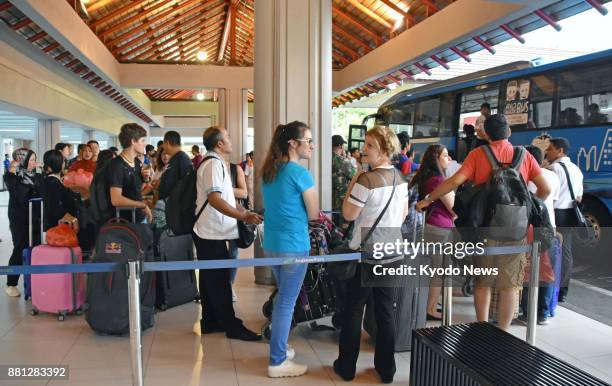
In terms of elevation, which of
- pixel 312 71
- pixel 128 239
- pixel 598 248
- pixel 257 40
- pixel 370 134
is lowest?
pixel 598 248

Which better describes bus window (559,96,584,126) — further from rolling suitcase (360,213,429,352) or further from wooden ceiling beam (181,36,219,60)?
wooden ceiling beam (181,36,219,60)

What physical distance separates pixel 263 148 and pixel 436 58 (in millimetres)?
6712

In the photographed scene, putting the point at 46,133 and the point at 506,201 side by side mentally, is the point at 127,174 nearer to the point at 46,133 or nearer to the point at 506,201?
the point at 506,201

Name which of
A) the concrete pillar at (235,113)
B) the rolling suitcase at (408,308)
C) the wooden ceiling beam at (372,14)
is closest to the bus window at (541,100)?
the wooden ceiling beam at (372,14)

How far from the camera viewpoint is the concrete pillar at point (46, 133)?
1328cm

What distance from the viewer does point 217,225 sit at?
3.65m

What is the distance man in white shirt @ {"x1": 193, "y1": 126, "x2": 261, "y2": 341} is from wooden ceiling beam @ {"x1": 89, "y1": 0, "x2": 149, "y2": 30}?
7650mm

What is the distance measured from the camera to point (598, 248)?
24.1 ft

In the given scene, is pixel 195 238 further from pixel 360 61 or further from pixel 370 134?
pixel 360 61

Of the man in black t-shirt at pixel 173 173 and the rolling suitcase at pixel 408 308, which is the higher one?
the man in black t-shirt at pixel 173 173

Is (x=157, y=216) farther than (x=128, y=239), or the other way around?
(x=157, y=216)

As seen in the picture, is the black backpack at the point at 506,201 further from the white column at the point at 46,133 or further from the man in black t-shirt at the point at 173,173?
the white column at the point at 46,133

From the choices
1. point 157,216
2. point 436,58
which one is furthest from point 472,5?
point 157,216

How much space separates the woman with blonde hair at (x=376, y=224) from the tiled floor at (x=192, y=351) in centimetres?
20
